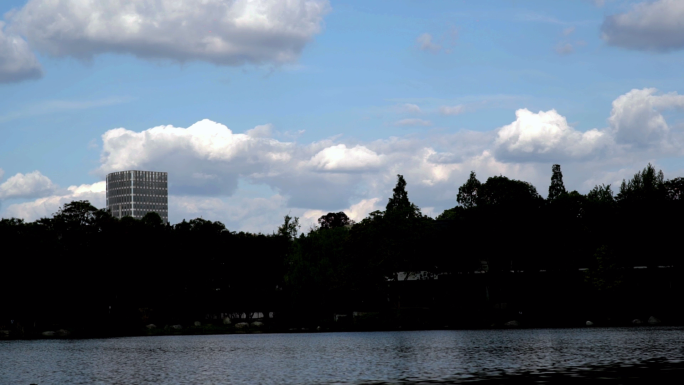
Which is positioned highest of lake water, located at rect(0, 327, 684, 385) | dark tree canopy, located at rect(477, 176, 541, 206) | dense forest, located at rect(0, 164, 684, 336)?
dark tree canopy, located at rect(477, 176, 541, 206)

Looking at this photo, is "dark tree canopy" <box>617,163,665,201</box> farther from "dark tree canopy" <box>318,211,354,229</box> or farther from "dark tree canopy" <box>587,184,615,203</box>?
"dark tree canopy" <box>318,211,354,229</box>

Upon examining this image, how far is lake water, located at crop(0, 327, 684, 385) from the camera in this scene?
3631 centimetres

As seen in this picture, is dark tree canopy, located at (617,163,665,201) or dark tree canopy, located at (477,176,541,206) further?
dark tree canopy, located at (477,176,541,206)

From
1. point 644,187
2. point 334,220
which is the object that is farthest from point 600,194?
point 334,220

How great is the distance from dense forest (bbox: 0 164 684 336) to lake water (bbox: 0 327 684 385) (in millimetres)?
37336

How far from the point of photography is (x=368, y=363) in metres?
44.2

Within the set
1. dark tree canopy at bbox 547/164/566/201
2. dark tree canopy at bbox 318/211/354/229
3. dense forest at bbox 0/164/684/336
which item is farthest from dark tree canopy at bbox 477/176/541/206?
dark tree canopy at bbox 318/211/354/229

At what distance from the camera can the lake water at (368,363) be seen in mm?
36312

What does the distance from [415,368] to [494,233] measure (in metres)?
64.2

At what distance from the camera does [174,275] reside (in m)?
130

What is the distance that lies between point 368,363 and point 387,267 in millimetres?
58975

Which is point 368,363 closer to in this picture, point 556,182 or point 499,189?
point 499,189

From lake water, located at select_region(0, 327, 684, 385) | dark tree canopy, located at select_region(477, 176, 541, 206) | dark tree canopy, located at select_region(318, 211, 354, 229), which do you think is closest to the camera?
lake water, located at select_region(0, 327, 684, 385)

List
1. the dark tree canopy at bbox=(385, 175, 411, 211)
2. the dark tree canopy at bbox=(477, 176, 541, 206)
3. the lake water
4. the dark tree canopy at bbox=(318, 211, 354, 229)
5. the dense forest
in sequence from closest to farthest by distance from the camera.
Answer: the lake water
the dense forest
the dark tree canopy at bbox=(477, 176, 541, 206)
the dark tree canopy at bbox=(385, 175, 411, 211)
the dark tree canopy at bbox=(318, 211, 354, 229)
